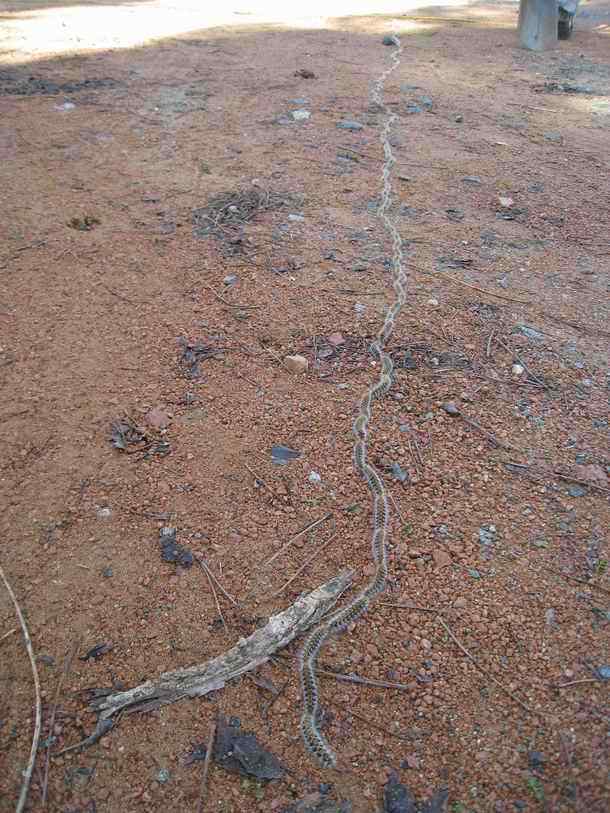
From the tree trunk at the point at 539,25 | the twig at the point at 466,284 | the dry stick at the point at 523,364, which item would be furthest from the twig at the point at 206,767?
the tree trunk at the point at 539,25

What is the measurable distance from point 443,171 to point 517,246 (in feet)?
3.18

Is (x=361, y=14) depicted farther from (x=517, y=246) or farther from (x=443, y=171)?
(x=517, y=246)

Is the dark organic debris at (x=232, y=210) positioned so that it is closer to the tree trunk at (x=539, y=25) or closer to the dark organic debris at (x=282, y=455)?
the dark organic debris at (x=282, y=455)

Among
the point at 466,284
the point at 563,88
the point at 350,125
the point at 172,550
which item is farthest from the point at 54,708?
the point at 563,88

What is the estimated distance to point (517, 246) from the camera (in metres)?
3.11

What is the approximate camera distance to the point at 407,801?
126 cm

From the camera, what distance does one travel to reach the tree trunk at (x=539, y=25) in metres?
6.65

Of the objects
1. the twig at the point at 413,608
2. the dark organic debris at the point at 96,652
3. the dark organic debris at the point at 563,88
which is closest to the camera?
the dark organic debris at the point at 96,652

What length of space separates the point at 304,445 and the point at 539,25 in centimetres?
672

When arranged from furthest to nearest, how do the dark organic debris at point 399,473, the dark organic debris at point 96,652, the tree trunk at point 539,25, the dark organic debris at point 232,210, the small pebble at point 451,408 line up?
the tree trunk at point 539,25
the dark organic debris at point 232,210
the small pebble at point 451,408
the dark organic debris at point 399,473
the dark organic debris at point 96,652

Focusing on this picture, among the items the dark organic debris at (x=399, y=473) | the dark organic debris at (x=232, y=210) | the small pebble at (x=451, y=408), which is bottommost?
the dark organic debris at (x=399, y=473)

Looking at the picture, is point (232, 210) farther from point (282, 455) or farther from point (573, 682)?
point (573, 682)

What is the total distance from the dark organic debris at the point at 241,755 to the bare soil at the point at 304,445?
0.9 inches

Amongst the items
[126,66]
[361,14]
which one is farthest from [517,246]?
[361,14]
